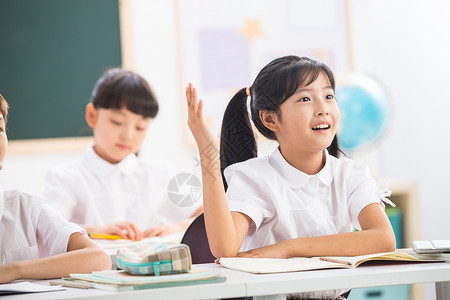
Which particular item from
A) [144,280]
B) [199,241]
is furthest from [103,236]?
[144,280]

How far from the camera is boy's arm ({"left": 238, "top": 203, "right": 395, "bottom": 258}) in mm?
1308

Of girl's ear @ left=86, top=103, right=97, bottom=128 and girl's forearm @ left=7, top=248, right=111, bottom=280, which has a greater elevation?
girl's ear @ left=86, top=103, right=97, bottom=128

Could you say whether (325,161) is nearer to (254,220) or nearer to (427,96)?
(254,220)

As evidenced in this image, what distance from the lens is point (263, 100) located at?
1.61 metres

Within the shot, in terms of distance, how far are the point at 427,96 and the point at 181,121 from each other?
1.60m

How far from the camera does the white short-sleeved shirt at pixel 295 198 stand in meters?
1.51

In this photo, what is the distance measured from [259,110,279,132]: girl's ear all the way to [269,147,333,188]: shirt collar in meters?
0.07

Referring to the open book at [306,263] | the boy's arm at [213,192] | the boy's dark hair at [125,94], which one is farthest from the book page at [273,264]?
the boy's dark hair at [125,94]

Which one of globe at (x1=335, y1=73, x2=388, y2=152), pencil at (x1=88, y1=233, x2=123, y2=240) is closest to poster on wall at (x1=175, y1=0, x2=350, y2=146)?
globe at (x1=335, y1=73, x2=388, y2=152)

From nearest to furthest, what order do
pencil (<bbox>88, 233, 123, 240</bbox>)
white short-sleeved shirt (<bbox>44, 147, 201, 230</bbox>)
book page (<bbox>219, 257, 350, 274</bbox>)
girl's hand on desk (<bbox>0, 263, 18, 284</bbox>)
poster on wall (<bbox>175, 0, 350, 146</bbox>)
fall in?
book page (<bbox>219, 257, 350, 274</bbox>)
girl's hand on desk (<bbox>0, 263, 18, 284</bbox>)
pencil (<bbox>88, 233, 123, 240</bbox>)
white short-sleeved shirt (<bbox>44, 147, 201, 230</bbox>)
poster on wall (<bbox>175, 0, 350, 146</bbox>)

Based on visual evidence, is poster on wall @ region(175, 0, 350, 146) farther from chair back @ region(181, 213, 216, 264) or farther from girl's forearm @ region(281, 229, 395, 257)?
girl's forearm @ region(281, 229, 395, 257)

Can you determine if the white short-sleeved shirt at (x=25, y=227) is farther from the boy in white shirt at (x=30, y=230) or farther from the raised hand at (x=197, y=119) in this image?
the raised hand at (x=197, y=119)

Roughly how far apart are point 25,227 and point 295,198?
0.65 meters

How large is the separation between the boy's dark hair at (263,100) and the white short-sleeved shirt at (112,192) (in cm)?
94
